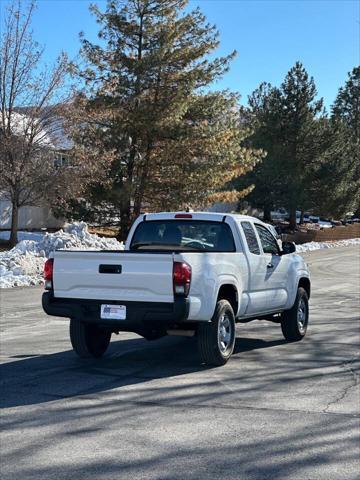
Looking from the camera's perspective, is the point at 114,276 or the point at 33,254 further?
the point at 33,254

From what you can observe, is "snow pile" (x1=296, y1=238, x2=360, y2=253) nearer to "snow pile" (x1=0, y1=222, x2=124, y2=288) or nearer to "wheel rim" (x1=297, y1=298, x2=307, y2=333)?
"snow pile" (x1=0, y1=222, x2=124, y2=288)

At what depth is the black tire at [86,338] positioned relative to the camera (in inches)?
340

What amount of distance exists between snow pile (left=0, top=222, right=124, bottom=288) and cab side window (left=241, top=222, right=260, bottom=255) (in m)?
10.4

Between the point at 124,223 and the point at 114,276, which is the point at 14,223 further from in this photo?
the point at 114,276

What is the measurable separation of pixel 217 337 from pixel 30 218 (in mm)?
31588

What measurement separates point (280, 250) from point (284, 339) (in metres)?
1.39

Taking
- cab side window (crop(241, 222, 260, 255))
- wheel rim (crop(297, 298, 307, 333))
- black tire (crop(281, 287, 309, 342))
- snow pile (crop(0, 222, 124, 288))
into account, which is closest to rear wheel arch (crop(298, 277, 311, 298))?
wheel rim (crop(297, 298, 307, 333))

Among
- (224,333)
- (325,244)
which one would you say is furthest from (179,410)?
(325,244)

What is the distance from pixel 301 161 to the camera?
4738cm

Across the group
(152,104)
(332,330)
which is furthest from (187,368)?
(152,104)

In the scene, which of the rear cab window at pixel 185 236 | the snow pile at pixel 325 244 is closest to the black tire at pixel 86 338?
the rear cab window at pixel 185 236

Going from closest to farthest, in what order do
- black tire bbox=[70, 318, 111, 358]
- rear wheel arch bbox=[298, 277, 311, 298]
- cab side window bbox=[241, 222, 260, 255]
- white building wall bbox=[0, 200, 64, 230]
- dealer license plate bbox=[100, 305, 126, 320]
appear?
dealer license plate bbox=[100, 305, 126, 320] → black tire bbox=[70, 318, 111, 358] → cab side window bbox=[241, 222, 260, 255] → rear wheel arch bbox=[298, 277, 311, 298] → white building wall bbox=[0, 200, 64, 230]

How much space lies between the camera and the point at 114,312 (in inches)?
311

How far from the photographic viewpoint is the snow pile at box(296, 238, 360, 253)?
3978 centimetres
